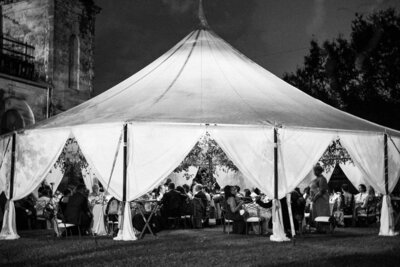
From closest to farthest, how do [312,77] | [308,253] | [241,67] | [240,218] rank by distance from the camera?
[308,253]
[240,218]
[241,67]
[312,77]

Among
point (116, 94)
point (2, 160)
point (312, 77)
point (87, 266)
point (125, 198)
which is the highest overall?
point (312, 77)

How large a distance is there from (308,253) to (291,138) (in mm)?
2668

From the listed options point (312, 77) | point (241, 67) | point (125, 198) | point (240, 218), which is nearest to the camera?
point (125, 198)

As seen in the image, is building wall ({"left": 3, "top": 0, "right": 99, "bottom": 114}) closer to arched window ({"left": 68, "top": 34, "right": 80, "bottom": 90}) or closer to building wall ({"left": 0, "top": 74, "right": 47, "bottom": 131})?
arched window ({"left": 68, "top": 34, "right": 80, "bottom": 90})

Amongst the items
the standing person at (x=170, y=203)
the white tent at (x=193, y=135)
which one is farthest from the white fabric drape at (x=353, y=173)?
the standing person at (x=170, y=203)

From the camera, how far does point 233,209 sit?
11.8 meters

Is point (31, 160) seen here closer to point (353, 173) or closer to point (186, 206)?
point (186, 206)

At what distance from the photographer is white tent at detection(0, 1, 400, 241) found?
10.6m

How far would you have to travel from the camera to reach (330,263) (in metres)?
7.76

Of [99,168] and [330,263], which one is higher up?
[99,168]

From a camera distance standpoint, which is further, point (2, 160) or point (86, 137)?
point (2, 160)

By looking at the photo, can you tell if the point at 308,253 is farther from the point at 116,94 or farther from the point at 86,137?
the point at 116,94

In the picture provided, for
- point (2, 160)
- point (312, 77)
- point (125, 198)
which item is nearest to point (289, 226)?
point (125, 198)

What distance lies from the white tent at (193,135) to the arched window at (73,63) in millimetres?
12173
